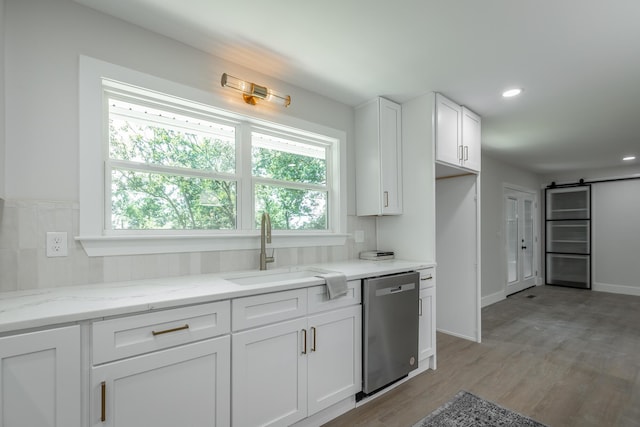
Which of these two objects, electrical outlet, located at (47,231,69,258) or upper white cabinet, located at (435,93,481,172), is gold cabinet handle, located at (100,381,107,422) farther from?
upper white cabinet, located at (435,93,481,172)

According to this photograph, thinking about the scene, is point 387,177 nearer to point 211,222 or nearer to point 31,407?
point 211,222

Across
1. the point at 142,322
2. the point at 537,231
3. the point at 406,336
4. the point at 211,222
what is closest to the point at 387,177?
the point at 406,336

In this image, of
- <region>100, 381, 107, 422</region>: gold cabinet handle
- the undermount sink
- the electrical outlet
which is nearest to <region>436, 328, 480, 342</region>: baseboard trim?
the undermount sink

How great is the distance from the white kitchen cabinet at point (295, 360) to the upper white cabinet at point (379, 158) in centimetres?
102

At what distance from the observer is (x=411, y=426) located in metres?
1.89

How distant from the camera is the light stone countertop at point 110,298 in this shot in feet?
3.58

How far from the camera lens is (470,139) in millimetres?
3168

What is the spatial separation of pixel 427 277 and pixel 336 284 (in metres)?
1.12

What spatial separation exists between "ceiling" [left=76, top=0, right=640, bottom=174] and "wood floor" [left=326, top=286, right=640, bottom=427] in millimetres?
2440

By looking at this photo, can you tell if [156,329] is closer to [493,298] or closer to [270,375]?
[270,375]

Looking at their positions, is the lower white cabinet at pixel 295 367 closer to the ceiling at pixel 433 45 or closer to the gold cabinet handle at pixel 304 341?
the gold cabinet handle at pixel 304 341

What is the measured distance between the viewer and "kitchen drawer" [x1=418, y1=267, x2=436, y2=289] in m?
2.59

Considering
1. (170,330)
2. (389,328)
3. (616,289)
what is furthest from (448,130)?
(616,289)

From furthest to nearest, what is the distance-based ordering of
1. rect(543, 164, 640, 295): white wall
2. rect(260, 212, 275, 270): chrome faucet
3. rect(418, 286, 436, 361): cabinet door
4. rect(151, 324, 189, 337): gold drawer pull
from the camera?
rect(543, 164, 640, 295): white wall < rect(418, 286, 436, 361): cabinet door < rect(260, 212, 275, 270): chrome faucet < rect(151, 324, 189, 337): gold drawer pull
